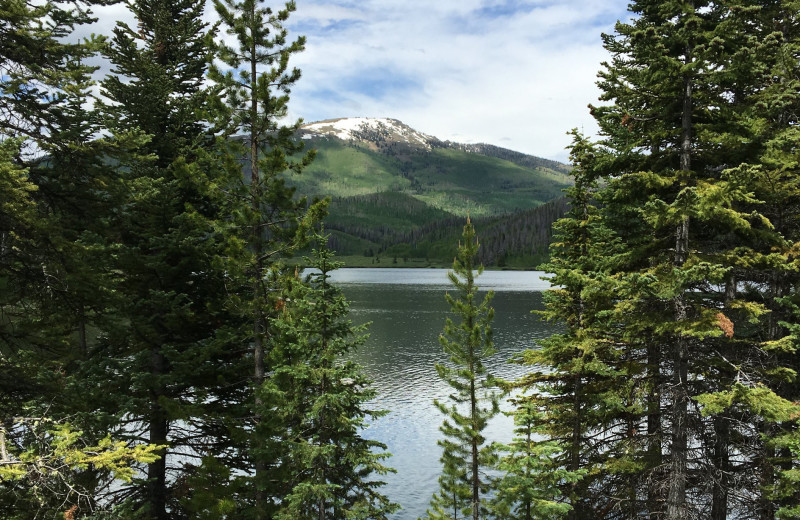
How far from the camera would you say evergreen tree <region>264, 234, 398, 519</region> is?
14992mm

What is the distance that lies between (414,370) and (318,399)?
48600 millimetres

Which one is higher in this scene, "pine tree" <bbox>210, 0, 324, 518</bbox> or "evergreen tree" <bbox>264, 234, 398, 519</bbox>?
"pine tree" <bbox>210, 0, 324, 518</bbox>

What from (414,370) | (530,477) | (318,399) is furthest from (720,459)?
(414,370)

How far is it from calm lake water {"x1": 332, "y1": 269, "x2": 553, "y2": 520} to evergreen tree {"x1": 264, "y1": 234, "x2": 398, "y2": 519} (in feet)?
50.7

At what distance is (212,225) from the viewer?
49.9ft

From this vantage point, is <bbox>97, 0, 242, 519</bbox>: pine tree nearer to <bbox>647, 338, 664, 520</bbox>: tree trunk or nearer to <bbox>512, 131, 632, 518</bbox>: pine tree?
<bbox>512, 131, 632, 518</bbox>: pine tree

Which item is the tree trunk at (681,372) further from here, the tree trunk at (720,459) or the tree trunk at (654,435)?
the tree trunk at (720,459)

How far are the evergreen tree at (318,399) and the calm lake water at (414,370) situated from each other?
50.7 ft

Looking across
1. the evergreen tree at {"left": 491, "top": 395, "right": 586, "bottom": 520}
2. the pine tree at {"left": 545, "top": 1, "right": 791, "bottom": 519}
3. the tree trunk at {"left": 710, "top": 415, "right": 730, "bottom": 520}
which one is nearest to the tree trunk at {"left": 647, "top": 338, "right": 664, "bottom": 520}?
the pine tree at {"left": 545, "top": 1, "right": 791, "bottom": 519}

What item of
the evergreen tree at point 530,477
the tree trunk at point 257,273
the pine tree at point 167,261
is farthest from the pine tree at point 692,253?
the pine tree at point 167,261

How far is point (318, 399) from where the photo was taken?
14.7 meters

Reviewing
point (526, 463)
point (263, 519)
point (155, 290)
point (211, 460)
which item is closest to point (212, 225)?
point (155, 290)

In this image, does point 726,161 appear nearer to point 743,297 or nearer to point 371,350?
point 743,297

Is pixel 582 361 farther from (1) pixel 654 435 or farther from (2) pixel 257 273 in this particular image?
(2) pixel 257 273
